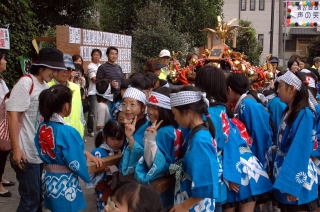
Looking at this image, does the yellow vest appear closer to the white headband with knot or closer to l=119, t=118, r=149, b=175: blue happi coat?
l=119, t=118, r=149, b=175: blue happi coat

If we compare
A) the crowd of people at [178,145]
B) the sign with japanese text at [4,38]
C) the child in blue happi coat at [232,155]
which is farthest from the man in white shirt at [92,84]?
the child in blue happi coat at [232,155]

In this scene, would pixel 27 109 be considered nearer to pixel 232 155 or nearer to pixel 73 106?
pixel 73 106

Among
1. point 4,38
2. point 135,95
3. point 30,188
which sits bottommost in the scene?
point 30,188

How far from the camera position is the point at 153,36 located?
14602mm

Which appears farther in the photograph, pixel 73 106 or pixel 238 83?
pixel 73 106

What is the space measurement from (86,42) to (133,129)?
7.31 metres

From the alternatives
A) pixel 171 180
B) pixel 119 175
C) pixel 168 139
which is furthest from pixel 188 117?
pixel 119 175

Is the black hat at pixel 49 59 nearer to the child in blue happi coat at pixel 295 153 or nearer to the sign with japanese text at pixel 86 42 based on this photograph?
the child in blue happi coat at pixel 295 153

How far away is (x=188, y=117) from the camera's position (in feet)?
8.41

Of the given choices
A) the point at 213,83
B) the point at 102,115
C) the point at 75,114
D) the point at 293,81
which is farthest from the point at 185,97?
the point at 102,115

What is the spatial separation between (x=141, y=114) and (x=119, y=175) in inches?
24.6

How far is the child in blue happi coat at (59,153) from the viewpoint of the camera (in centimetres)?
298

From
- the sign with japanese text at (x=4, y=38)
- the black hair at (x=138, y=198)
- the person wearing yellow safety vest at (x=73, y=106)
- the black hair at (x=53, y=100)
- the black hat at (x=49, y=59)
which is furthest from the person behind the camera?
the sign with japanese text at (x=4, y=38)

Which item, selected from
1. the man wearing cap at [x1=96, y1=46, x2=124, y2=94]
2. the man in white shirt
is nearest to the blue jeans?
the man wearing cap at [x1=96, y1=46, x2=124, y2=94]
